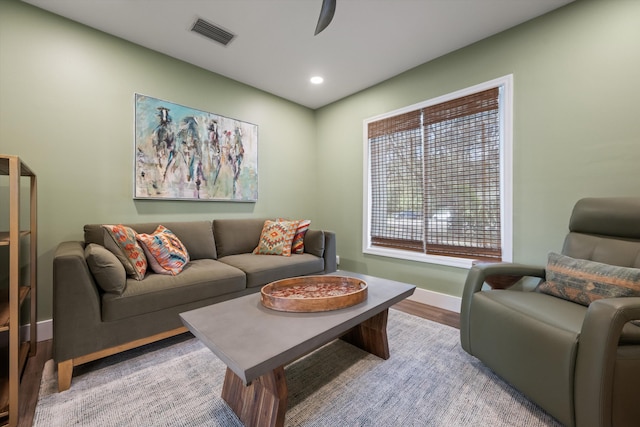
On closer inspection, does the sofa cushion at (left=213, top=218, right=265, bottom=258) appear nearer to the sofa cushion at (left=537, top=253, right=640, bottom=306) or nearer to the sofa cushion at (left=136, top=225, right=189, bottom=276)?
the sofa cushion at (left=136, top=225, right=189, bottom=276)

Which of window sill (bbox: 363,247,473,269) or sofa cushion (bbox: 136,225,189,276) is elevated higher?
sofa cushion (bbox: 136,225,189,276)

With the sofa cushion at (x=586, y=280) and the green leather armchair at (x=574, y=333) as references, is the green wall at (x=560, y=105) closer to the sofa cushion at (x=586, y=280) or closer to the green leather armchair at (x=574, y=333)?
the green leather armchair at (x=574, y=333)

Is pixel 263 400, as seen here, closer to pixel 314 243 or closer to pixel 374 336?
pixel 374 336

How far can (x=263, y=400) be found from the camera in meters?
1.15

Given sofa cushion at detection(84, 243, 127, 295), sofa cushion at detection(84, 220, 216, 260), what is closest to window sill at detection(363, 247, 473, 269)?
sofa cushion at detection(84, 220, 216, 260)

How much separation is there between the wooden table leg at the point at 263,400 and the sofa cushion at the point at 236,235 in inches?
66.5

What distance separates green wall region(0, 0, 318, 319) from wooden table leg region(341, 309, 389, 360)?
2.05 metres

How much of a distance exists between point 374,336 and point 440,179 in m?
1.70

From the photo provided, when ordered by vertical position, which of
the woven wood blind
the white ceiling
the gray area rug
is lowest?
the gray area rug

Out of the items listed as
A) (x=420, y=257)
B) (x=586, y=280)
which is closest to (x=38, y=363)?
(x=420, y=257)

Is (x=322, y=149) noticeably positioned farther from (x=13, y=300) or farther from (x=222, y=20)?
(x=13, y=300)

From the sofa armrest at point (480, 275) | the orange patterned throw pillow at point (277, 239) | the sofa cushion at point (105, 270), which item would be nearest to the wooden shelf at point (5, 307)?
the sofa cushion at point (105, 270)

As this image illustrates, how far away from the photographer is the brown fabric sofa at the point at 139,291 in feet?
4.84

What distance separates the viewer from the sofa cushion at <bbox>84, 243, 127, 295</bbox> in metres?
1.57
